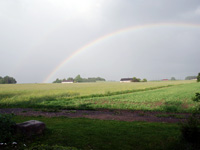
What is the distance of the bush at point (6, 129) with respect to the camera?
24.8ft

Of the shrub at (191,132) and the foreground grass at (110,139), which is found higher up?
the shrub at (191,132)

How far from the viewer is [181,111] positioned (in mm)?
17172

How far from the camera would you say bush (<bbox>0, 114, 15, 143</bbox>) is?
24.8 feet

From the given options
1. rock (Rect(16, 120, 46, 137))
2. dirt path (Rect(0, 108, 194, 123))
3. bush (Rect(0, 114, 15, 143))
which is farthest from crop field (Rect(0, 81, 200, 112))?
bush (Rect(0, 114, 15, 143))

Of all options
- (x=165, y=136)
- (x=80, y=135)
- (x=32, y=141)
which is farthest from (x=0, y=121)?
(x=165, y=136)

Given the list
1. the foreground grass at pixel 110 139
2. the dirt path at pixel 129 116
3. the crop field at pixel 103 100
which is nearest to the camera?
the foreground grass at pixel 110 139

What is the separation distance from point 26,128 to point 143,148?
210 inches

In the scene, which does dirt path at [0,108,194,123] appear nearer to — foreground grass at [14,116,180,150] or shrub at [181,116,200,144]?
foreground grass at [14,116,180,150]

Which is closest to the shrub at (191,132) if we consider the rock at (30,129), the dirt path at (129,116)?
the dirt path at (129,116)

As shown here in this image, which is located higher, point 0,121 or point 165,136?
point 0,121

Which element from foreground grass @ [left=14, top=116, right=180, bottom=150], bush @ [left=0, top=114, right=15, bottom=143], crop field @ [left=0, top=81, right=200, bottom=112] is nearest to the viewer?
foreground grass @ [left=14, top=116, right=180, bottom=150]

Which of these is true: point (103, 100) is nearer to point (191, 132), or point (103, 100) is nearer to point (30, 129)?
point (30, 129)

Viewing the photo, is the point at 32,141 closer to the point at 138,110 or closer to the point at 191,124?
the point at 191,124

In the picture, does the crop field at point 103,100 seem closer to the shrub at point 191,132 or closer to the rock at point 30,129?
the rock at point 30,129
